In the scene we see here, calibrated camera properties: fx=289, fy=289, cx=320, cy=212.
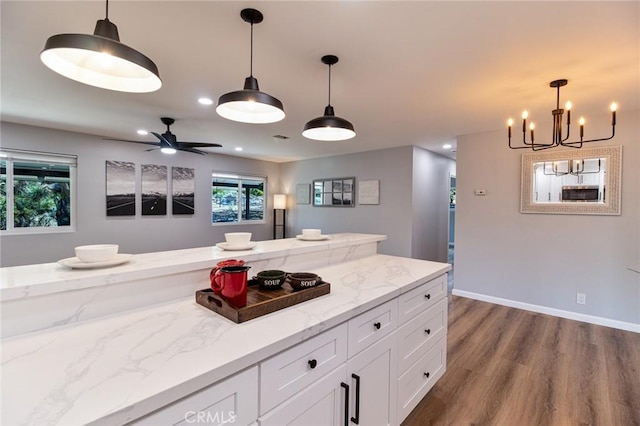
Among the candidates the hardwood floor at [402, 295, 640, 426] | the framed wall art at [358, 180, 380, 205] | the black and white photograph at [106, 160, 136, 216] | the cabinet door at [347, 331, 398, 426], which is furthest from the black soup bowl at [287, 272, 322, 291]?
the black and white photograph at [106, 160, 136, 216]

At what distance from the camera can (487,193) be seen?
409 centimetres

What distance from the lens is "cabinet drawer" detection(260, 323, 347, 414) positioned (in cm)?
95

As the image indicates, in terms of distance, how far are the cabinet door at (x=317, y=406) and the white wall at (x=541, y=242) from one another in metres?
3.63

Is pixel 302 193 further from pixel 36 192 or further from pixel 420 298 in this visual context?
pixel 420 298

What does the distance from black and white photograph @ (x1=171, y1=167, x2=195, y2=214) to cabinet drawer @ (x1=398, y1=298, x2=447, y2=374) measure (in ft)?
16.8

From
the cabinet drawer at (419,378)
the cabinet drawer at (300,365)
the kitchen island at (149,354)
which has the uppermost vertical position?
the kitchen island at (149,354)

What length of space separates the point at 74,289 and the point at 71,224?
4448mm

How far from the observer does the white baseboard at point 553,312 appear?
3178 mm

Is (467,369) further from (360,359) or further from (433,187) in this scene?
(433,187)

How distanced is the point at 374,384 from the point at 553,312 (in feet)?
11.2

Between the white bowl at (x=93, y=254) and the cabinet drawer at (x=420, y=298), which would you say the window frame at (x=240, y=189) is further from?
the cabinet drawer at (x=420, y=298)

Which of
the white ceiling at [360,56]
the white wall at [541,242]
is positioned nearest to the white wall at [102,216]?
the white ceiling at [360,56]

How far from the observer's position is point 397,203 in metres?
5.21

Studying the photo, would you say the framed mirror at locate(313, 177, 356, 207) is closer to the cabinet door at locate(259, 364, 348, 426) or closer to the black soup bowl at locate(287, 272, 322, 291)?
the black soup bowl at locate(287, 272, 322, 291)
